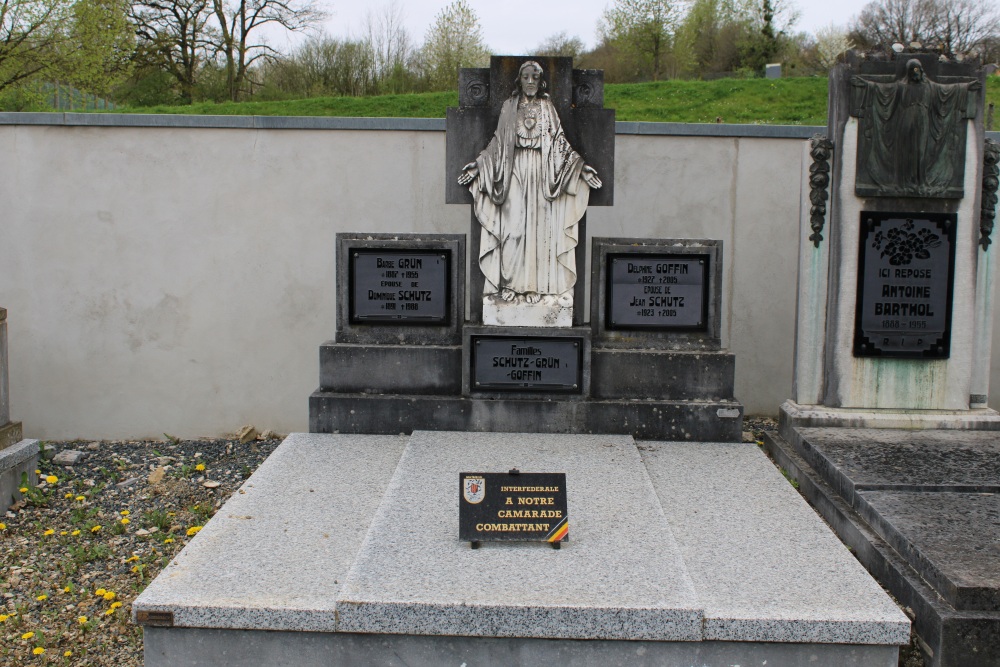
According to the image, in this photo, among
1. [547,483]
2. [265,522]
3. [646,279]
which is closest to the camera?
[547,483]

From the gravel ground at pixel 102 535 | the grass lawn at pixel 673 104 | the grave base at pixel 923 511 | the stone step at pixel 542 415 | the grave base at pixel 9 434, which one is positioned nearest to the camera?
the grave base at pixel 923 511

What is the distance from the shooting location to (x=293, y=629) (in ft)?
10.9

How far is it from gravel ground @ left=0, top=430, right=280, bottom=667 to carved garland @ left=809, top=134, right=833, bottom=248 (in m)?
4.60

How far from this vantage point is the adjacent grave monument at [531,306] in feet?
19.2

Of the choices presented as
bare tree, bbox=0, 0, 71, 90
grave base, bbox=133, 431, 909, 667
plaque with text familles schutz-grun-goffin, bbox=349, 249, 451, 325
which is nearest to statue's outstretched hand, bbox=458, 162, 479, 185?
plaque with text familles schutz-grun-goffin, bbox=349, 249, 451, 325

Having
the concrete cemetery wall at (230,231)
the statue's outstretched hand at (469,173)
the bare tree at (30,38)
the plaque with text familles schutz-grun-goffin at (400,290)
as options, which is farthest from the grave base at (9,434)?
the bare tree at (30,38)

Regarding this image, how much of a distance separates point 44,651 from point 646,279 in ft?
13.6

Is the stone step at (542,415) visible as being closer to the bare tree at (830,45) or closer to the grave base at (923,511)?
the grave base at (923,511)

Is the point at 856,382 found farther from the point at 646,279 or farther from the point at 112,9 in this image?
the point at 112,9

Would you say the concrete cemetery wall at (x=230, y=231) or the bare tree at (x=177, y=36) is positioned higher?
the bare tree at (x=177, y=36)

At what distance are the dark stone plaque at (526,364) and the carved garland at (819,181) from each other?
6.20 feet

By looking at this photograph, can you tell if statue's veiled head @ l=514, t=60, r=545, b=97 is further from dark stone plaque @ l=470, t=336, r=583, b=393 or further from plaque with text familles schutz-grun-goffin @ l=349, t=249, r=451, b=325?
dark stone plaque @ l=470, t=336, r=583, b=393

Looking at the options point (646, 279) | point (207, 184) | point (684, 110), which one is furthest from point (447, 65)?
point (646, 279)

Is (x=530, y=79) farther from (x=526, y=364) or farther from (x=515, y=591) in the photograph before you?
(x=515, y=591)
